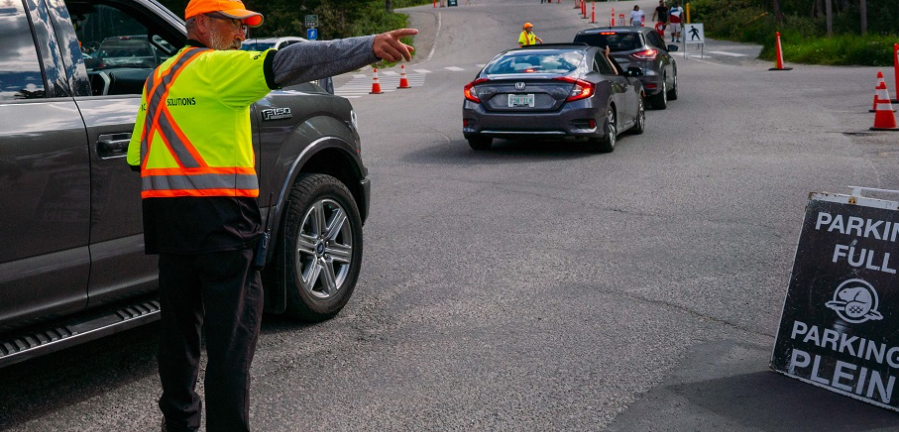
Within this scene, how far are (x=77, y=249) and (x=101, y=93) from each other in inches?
45.4

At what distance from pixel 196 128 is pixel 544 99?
9.67 m

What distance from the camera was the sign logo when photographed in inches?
179

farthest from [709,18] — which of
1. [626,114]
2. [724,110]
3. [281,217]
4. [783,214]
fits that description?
[281,217]

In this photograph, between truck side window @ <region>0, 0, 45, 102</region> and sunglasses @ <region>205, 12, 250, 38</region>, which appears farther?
truck side window @ <region>0, 0, 45, 102</region>

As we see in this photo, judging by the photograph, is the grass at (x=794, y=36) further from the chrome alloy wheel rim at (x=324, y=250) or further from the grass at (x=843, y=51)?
the chrome alloy wheel rim at (x=324, y=250)

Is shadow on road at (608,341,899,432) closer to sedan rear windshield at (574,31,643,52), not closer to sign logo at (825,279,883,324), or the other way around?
sign logo at (825,279,883,324)

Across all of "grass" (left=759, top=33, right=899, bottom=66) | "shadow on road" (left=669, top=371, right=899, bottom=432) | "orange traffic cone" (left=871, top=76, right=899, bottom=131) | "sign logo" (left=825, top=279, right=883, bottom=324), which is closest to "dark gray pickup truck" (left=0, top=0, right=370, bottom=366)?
"shadow on road" (left=669, top=371, right=899, bottom=432)

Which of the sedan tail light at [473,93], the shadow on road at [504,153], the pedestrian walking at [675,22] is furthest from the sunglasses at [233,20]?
the pedestrian walking at [675,22]

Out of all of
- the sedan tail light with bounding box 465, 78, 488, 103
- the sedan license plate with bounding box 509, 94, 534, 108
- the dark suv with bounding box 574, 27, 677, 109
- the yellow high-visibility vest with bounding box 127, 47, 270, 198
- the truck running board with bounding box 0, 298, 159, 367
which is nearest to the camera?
the yellow high-visibility vest with bounding box 127, 47, 270, 198

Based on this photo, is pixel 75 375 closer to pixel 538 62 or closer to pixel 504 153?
pixel 504 153

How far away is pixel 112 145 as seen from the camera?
4.48m

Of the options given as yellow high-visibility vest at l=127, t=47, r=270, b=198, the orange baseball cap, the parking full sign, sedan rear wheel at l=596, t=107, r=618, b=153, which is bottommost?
sedan rear wheel at l=596, t=107, r=618, b=153

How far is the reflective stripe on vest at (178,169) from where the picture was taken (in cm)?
358

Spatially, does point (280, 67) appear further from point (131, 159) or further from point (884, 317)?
point (884, 317)
